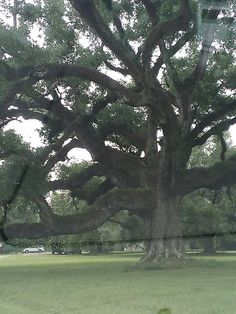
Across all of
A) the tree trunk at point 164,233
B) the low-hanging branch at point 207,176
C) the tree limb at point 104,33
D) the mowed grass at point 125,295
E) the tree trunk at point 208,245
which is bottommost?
the mowed grass at point 125,295

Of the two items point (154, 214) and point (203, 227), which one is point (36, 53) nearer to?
point (154, 214)

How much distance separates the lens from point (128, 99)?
67.5 feet

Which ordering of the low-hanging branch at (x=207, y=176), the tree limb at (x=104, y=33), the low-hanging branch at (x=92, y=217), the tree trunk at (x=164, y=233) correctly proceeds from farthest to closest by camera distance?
the low-hanging branch at (x=207, y=176), the low-hanging branch at (x=92, y=217), the tree trunk at (x=164, y=233), the tree limb at (x=104, y=33)

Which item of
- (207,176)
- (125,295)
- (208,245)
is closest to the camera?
A: (125,295)

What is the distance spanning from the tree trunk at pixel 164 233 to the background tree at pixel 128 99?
4 cm

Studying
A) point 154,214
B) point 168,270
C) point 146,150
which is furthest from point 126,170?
point 168,270

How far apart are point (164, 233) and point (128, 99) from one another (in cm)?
575

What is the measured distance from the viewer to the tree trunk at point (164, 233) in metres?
21.8

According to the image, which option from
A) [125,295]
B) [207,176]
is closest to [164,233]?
[207,176]

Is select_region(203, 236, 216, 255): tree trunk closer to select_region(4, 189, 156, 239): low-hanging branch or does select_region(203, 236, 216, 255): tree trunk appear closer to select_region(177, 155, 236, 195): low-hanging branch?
select_region(177, 155, 236, 195): low-hanging branch

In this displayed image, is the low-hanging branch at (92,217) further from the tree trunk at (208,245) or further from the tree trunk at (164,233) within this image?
the tree trunk at (208,245)

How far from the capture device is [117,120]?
83.6 ft

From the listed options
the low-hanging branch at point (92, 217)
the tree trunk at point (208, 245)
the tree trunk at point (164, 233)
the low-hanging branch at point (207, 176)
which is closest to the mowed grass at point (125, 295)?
the tree trunk at point (164, 233)

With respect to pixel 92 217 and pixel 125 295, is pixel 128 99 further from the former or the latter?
pixel 125 295
